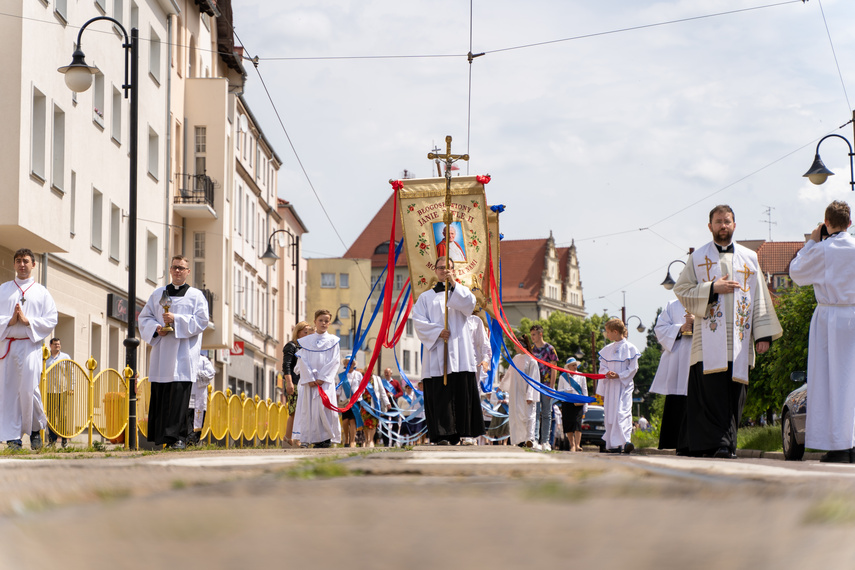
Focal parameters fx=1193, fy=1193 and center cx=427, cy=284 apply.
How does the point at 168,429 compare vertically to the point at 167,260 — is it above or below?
below

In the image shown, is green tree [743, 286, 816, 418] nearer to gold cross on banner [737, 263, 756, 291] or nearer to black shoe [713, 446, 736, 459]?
gold cross on banner [737, 263, 756, 291]

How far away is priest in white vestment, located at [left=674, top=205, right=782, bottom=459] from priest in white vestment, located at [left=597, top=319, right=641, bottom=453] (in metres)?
7.28

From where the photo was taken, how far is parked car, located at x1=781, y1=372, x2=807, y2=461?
12.9m

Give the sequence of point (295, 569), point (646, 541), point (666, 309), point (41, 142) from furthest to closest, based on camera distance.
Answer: point (41, 142) → point (666, 309) → point (646, 541) → point (295, 569)

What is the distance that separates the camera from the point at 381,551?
1.48 metres

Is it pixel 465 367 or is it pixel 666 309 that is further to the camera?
pixel 666 309

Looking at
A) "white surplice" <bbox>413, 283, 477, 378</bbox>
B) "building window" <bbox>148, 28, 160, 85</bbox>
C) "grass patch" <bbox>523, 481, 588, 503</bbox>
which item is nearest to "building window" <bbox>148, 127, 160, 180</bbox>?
"building window" <bbox>148, 28, 160, 85</bbox>

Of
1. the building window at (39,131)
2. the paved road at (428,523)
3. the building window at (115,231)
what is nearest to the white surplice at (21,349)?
the paved road at (428,523)

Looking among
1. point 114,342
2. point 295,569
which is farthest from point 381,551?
point 114,342

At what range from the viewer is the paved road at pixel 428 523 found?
4.82ft

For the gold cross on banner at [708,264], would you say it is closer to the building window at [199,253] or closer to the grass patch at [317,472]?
the grass patch at [317,472]

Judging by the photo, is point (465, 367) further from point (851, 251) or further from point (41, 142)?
point (41, 142)

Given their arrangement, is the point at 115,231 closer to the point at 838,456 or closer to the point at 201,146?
the point at 201,146

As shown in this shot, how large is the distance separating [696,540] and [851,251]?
8035 mm
